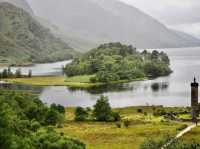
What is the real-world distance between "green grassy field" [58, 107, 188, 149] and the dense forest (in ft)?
17.5

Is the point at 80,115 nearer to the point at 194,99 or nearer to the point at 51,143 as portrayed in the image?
the point at 194,99

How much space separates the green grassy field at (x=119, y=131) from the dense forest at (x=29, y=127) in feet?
17.5

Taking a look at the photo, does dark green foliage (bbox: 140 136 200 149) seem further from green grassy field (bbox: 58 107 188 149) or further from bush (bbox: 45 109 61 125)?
bush (bbox: 45 109 61 125)

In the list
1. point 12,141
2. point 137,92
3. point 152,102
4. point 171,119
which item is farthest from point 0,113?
point 137,92

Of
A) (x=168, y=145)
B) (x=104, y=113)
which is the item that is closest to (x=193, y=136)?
(x=168, y=145)

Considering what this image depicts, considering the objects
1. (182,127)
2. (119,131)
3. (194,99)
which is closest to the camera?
(182,127)

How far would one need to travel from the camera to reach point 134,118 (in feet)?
374

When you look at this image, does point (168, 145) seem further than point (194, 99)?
No

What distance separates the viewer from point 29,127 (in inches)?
3177

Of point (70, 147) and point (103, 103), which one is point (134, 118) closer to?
point (103, 103)

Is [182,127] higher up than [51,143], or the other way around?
[51,143]

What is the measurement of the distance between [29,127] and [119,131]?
2103cm

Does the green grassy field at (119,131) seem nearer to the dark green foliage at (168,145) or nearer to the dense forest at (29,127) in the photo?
the dense forest at (29,127)

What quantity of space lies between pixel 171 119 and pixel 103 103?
17.2 m
